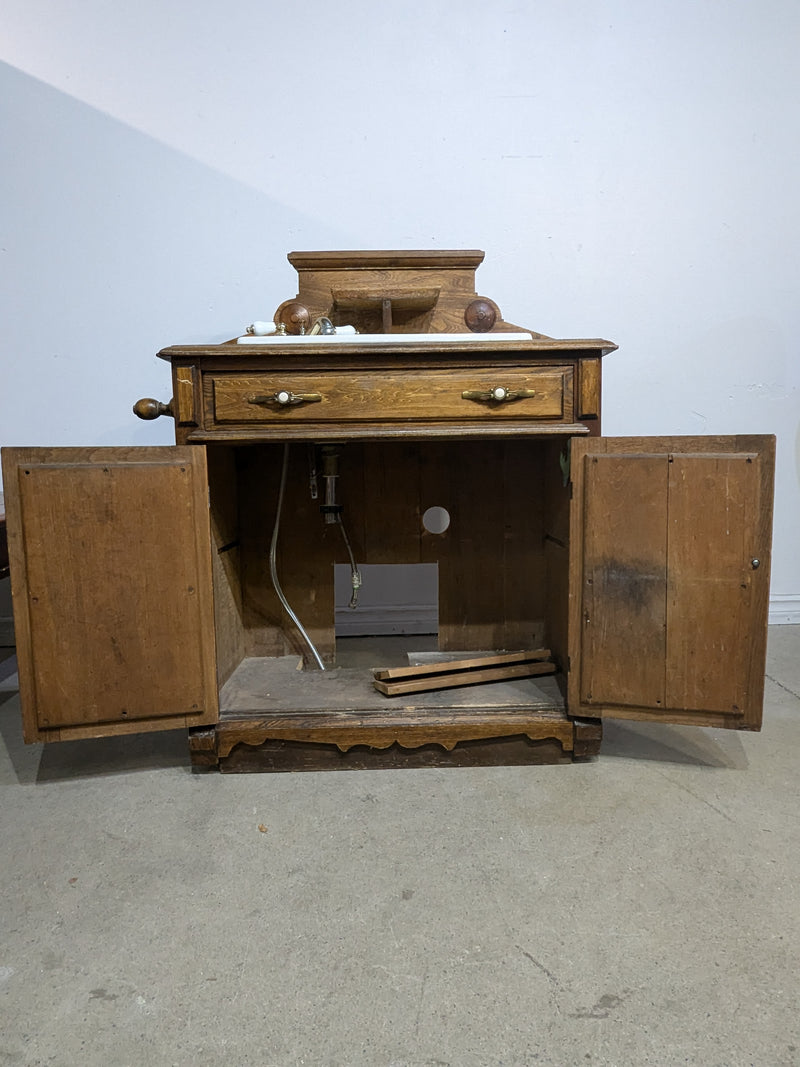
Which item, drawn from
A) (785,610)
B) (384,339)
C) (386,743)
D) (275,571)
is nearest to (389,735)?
(386,743)

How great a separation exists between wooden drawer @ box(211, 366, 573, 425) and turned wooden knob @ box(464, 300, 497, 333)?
0.30m

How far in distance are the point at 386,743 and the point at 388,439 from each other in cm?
63

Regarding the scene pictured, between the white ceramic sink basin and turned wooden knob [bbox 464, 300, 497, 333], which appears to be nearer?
the white ceramic sink basin

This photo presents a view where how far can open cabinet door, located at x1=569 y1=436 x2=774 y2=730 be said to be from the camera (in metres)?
1.19

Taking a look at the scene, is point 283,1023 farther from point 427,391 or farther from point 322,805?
point 427,391

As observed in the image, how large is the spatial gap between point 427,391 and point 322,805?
0.83m

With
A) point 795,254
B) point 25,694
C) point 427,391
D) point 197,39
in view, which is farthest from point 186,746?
point 795,254

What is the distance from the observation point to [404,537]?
67.9 inches

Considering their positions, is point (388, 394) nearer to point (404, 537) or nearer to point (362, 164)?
point (404, 537)

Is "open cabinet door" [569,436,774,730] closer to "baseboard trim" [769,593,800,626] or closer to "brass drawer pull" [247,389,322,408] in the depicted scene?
"brass drawer pull" [247,389,322,408]

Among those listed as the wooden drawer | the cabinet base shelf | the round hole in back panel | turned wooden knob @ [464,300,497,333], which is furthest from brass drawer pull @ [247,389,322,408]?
the round hole in back panel

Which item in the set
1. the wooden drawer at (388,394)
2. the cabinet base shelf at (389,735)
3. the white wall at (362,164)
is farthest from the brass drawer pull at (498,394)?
the white wall at (362,164)

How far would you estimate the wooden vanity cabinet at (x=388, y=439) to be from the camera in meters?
1.18

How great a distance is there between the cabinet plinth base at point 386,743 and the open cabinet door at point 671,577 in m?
0.10
